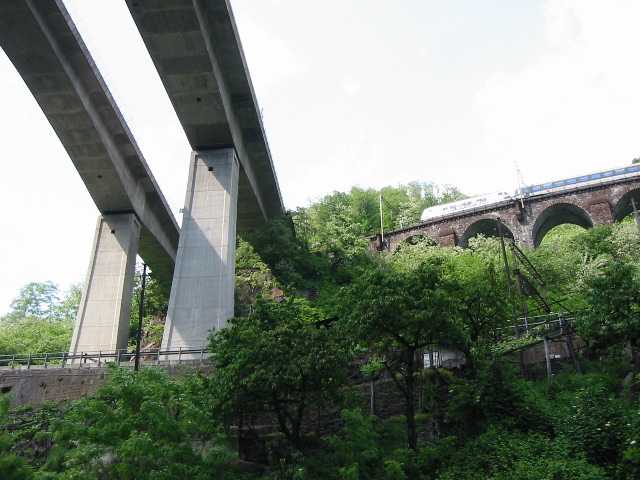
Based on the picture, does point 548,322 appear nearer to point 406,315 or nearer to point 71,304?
point 406,315

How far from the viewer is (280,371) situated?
1558 centimetres

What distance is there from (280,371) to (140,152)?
22278 mm

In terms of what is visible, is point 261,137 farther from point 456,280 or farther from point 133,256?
point 456,280

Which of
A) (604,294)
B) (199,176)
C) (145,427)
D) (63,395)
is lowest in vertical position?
(145,427)

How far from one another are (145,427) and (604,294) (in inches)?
523

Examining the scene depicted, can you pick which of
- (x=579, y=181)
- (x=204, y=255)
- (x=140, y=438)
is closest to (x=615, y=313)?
(x=140, y=438)

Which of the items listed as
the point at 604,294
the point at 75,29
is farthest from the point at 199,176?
the point at 604,294

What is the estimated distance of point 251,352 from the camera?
16016 millimetres

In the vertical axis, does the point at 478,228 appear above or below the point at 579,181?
below

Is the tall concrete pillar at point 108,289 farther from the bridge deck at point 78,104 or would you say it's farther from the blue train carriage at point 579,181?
the blue train carriage at point 579,181

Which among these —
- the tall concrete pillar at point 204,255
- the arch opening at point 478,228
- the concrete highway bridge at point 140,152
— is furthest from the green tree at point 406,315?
the arch opening at point 478,228

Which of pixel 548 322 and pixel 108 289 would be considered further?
pixel 108 289

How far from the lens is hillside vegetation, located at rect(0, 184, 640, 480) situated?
1405cm

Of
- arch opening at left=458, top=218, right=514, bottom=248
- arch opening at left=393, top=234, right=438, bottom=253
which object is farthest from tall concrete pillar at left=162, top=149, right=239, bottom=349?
arch opening at left=458, top=218, right=514, bottom=248
